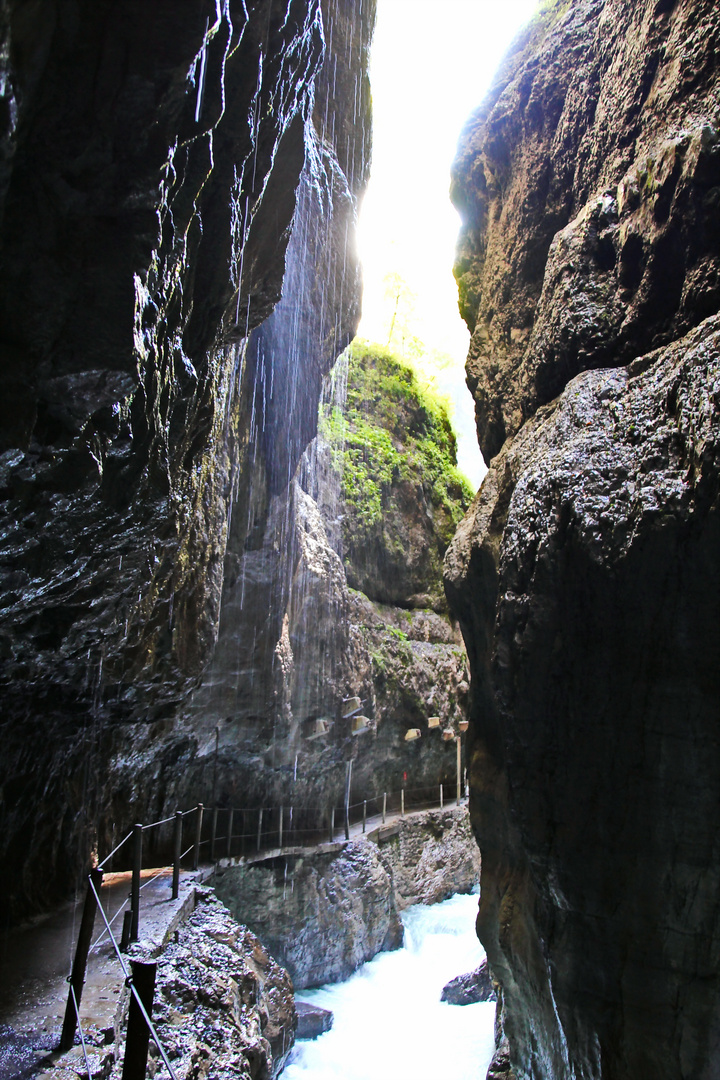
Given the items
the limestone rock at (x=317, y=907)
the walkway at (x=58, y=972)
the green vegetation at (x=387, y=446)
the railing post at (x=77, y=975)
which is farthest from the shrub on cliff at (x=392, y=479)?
the railing post at (x=77, y=975)

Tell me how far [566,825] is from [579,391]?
3.56 meters

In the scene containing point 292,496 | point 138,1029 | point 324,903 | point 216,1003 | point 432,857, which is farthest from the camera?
point 432,857

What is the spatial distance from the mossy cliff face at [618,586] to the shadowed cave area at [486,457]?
3 centimetres

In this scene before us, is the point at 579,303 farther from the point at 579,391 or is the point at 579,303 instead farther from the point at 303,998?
the point at 303,998

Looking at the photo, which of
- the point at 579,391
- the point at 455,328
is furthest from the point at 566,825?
the point at 455,328

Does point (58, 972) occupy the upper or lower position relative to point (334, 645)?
lower

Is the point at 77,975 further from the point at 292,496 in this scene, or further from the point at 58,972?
the point at 292,496

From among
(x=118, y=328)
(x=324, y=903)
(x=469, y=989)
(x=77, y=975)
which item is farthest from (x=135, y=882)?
(x=469, y=989)

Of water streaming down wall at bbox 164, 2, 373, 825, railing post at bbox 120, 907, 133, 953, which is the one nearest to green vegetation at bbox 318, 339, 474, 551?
water streaming down wall at bbox 164, 2, 373, 825

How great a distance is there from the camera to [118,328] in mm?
3377

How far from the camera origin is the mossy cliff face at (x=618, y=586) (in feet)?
15.3

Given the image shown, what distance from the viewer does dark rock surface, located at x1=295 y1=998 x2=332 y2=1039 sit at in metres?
12.2

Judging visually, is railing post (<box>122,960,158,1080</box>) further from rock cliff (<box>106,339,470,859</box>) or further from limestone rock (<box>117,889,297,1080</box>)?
rock cliff (<box>106,339,470,859</box>)

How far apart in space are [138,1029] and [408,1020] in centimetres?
1256
